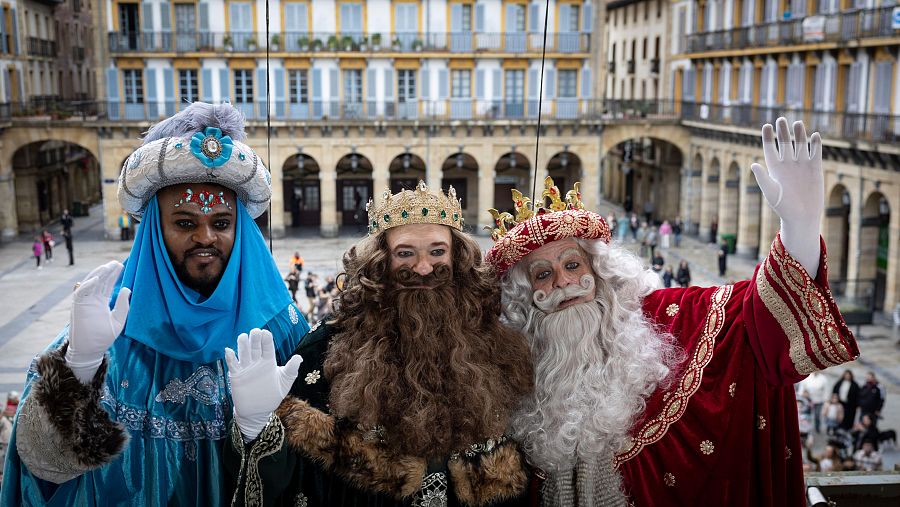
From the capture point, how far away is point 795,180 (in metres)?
3.86

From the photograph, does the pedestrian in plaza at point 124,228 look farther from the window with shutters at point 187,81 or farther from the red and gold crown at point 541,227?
the red and gold crown at point 541,227

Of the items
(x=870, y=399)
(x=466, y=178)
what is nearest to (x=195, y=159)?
(x=870, y=399)

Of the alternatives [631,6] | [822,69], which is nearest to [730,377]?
[822,69]

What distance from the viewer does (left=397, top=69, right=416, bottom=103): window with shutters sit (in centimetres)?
3438

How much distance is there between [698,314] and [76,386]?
106 inches

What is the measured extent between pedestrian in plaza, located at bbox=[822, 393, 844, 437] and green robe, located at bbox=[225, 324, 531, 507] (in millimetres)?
10262

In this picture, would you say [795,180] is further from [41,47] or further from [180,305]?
[41,47]

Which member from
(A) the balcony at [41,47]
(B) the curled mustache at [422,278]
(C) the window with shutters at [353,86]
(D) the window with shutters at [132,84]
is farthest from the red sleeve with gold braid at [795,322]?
(A) the balcony at [41,47]

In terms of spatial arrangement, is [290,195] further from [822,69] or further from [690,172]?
[822,69]

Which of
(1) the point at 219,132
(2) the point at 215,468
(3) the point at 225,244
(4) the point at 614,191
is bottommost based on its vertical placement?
(4) the point at 614,191

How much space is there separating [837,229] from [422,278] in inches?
916

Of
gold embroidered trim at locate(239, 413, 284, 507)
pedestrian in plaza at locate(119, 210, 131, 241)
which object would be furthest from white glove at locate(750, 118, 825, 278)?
pedestrian in plaza at locate(119, 210, 131, 241)

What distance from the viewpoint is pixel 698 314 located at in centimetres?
447

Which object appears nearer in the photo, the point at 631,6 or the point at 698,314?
the point at 698,314
